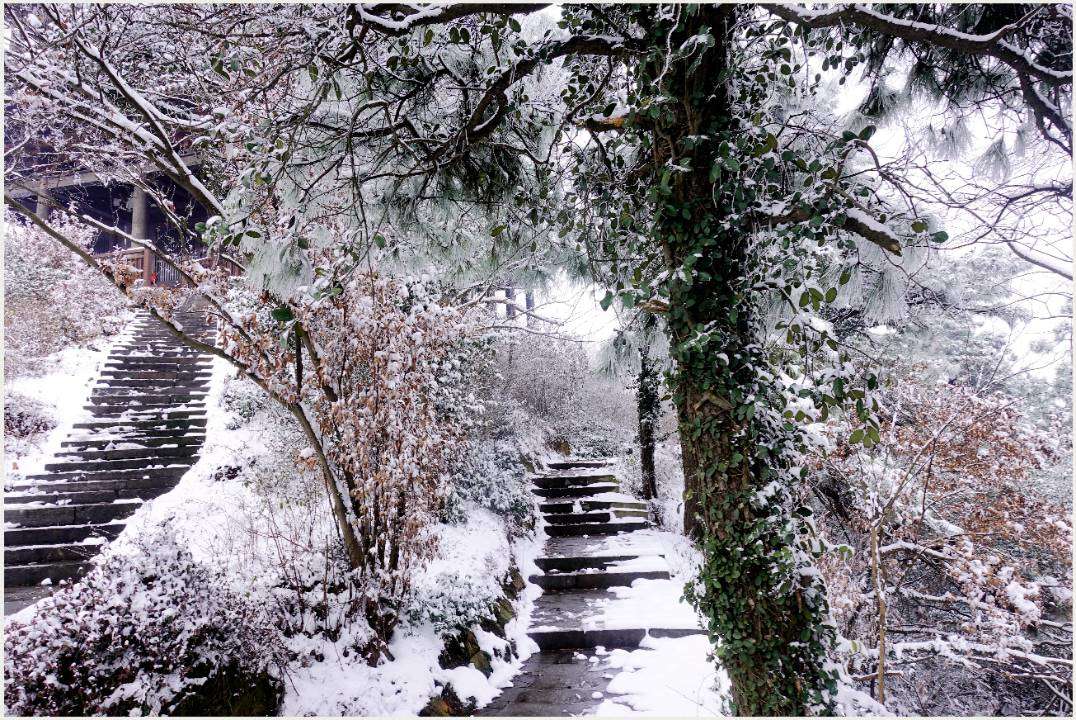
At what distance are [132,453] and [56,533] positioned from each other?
157cm

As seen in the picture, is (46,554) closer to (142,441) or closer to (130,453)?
(130,453)

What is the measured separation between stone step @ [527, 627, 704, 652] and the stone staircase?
430 cm

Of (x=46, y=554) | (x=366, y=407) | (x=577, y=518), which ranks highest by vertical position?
(x=366, y=407)

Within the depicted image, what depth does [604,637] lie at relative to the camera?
5.09m

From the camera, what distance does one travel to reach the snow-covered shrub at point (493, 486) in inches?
264

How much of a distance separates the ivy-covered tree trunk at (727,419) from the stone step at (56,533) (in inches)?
250

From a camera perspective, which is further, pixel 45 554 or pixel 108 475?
pixel 108 475

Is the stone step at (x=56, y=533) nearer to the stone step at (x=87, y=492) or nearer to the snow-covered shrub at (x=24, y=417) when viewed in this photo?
the stone step at (x=87, y=492)

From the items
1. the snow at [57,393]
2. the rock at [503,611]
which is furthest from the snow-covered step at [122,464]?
the rock at [503,611]

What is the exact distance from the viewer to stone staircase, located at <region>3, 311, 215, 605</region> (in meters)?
5.31

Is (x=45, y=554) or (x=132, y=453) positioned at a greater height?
(x=132, y=453)

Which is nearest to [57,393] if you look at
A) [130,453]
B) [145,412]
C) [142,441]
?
[145,412]

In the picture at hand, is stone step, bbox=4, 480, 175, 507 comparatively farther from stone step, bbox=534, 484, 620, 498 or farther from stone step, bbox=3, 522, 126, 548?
stone step, bbox=534, 484, 620, 498

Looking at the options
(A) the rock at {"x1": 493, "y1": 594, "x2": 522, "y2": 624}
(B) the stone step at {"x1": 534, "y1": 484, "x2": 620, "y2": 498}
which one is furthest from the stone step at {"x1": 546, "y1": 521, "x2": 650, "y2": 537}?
(A) the rock at {"x1": 493, "y1": 594, "x2": 522, "y2": 624}
